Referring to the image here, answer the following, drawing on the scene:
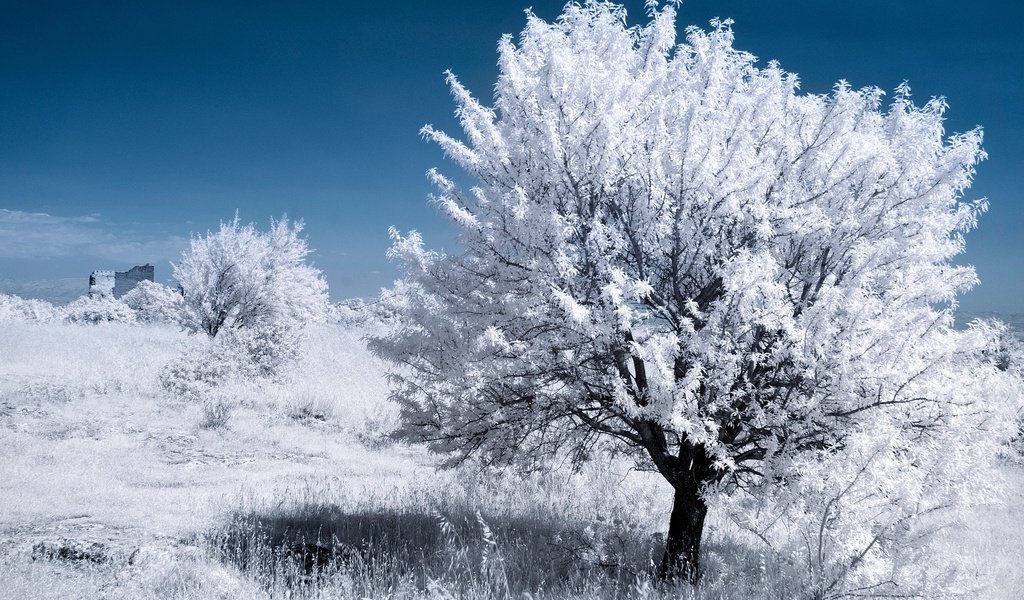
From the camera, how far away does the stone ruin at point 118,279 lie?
48.4 metres

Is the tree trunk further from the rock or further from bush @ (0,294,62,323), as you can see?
bush @ (0,294,62,323)

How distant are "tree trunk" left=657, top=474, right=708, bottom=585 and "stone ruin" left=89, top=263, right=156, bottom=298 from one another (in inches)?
2044

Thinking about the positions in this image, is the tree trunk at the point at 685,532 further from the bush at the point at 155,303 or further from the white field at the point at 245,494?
the bush at the point at 155,303

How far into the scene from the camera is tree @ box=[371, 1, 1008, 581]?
4.71 m

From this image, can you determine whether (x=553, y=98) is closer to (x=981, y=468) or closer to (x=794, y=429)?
(x=794, y=429)

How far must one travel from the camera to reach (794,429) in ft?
16.4

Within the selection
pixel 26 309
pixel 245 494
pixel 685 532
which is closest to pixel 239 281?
pixel 245 494

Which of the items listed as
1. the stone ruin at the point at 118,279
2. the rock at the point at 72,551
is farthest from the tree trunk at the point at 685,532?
the stone ruin at the point at 118,279

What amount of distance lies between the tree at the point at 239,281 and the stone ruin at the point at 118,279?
28.2 m

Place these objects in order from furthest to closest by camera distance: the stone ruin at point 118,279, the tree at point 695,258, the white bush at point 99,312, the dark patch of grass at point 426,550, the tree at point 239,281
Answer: the stone ruin at point 118,279
the white bush at point 99,312
the tree at point 239,281
the dark patch of grass at point 426,550
the tree at point 695,258

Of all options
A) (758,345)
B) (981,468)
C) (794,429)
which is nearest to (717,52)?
(758,345)

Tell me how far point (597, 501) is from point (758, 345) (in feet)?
20.3

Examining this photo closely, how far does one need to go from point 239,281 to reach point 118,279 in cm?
3416

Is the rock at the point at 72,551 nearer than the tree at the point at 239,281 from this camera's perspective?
Yes
